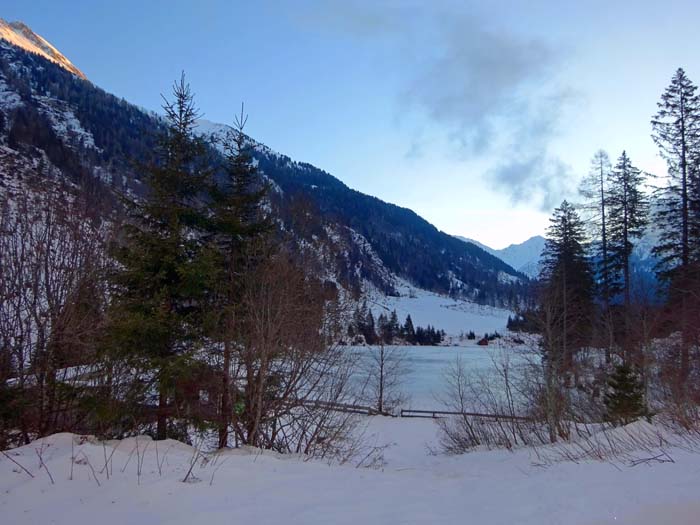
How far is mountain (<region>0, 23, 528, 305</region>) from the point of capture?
563 inches

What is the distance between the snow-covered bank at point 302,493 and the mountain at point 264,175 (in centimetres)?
671

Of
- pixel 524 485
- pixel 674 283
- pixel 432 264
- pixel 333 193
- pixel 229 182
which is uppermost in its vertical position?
pixel 333 193

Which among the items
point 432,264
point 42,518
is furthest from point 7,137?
point 432,264

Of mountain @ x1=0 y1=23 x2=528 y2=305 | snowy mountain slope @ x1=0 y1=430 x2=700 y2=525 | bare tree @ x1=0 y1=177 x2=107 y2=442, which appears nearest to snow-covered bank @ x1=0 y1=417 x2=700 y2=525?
snowy mountain slope @ x1=0 y1=430 x2=700 y2=525

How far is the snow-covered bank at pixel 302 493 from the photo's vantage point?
403 cm

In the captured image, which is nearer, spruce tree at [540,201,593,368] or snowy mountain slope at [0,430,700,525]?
snowy mountain slope at [0,430,700,525]

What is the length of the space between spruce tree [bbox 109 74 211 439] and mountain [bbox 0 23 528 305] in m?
0.66

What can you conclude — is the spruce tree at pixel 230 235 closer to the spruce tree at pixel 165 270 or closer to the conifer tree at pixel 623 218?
the spruce tree at pixel 165 270

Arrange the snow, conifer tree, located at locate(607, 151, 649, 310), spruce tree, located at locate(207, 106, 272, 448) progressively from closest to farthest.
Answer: spruce tree, located at locate(207, 106, 272, 448)
conifer tree, located at locate(607, 151, 649, 310)
the snow

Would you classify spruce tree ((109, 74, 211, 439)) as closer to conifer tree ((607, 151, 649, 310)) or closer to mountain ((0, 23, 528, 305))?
mountain ((0, 23, 528, 305))

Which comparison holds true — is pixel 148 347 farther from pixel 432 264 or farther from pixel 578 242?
pixel 432 264

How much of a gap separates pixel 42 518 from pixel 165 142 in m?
8.42

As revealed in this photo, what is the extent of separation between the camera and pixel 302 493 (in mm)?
5020

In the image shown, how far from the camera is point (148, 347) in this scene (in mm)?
9492
